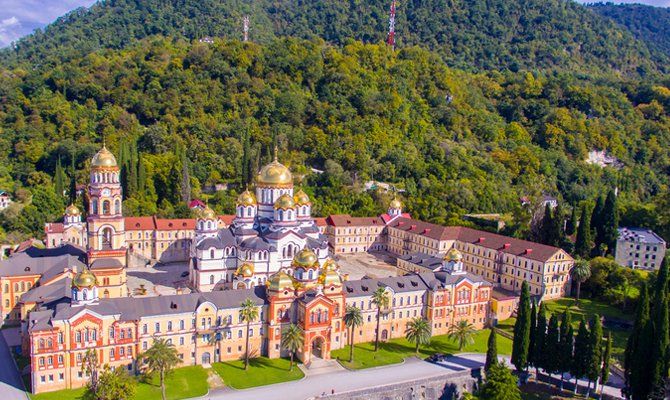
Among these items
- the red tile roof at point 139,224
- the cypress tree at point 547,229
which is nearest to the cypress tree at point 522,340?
the cypress tree at point 547,229

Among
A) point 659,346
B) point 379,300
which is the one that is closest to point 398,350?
point 379,300

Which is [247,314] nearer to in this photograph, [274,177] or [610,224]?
[274,177]

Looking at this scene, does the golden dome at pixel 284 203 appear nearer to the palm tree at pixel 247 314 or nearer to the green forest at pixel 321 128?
the palm tree at pixel 247 314

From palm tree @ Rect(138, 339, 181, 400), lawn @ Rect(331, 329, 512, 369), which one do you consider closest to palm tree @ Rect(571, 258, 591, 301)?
lawn @ Rect(331, 329, 512, 369)

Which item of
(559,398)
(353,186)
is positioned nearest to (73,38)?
(353,186)

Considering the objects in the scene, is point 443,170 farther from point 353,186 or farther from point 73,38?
point 73,38

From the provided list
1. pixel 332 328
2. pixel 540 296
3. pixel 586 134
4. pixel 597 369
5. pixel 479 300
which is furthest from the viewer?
pixel 586 134

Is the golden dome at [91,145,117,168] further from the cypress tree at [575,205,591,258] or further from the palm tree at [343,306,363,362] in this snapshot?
the cypress tree at [575,205,591,258]
